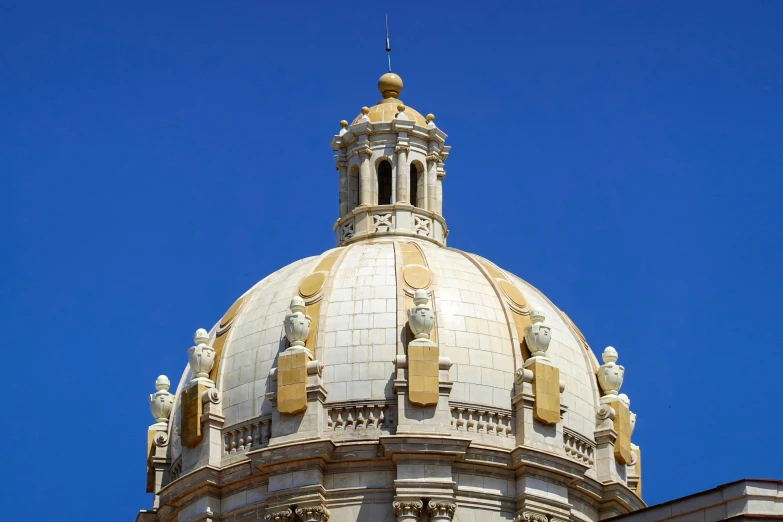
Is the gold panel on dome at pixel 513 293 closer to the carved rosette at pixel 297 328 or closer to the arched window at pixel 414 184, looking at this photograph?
the arched window at pixel 414 184

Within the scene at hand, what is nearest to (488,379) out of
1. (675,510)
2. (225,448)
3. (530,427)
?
(530,427)

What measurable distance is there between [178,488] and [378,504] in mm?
6959

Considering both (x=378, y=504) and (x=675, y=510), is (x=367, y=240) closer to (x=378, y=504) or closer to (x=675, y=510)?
(x=378, y=504)

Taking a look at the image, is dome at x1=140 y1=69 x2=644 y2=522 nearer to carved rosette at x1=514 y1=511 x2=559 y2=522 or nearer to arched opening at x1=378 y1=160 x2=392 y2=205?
carved rosette at x1=514 y1=511 x2=559 y2=522

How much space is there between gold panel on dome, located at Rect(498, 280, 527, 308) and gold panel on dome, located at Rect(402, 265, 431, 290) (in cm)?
265

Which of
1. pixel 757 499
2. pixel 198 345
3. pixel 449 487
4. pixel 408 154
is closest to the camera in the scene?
pixel 757 499

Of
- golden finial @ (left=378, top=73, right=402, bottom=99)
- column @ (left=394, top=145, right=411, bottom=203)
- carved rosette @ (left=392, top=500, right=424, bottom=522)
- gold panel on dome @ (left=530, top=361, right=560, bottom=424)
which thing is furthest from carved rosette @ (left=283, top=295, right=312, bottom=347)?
golden finial @ (left=378, top=73, right=402, bottom=99)

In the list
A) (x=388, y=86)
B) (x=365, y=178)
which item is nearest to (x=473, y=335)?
(x=365, y=178)

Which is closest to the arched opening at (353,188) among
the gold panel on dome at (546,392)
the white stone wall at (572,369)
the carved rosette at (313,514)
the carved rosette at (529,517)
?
the white stone wall at (572,369)

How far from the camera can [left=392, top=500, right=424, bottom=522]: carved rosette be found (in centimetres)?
7456

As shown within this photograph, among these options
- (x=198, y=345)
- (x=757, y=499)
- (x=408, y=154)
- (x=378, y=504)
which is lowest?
(x=757, y=499)

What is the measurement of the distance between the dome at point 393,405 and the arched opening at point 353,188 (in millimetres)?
3529

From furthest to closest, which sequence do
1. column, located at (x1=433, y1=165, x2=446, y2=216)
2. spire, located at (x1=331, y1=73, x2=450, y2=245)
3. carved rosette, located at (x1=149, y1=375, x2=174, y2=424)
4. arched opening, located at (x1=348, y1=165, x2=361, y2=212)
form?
arched opening, located at (x1=348, y1=165, x2=361, y2=212), column, located at (x1=433, y1=165, x2=446, y2=216), spire, located at (x1=331, y1=73, x2=450, y2=245), carved rosette, located at (x1=149, y1=375, x2=174, y2=424)

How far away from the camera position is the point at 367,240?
3324 inches
